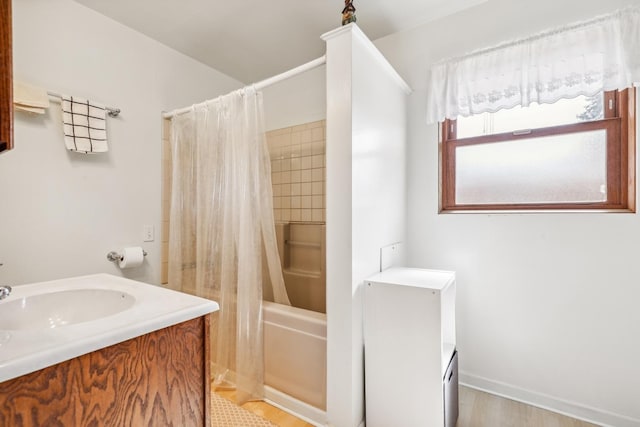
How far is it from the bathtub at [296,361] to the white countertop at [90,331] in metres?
0.75

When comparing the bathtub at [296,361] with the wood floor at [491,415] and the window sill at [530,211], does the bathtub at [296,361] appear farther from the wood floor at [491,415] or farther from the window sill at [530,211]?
the window sill at [530,211]

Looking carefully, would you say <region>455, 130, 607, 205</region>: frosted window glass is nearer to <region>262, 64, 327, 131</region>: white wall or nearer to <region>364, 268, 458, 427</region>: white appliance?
<region>364, 268, 458, 427</region>: white appliance

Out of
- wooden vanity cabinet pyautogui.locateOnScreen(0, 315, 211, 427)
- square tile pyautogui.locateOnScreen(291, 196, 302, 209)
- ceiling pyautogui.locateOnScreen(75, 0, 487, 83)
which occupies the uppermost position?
ceiling pyautogui.locateOnScreen(75, 0, 487, 83)

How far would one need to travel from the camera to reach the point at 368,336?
1.47 meters

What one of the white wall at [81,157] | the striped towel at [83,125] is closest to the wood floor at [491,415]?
the white wall at [81,157]

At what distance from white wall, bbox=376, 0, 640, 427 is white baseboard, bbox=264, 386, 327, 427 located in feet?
3.35

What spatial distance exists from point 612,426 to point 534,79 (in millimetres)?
1880

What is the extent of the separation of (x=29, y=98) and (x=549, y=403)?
10.8 ft

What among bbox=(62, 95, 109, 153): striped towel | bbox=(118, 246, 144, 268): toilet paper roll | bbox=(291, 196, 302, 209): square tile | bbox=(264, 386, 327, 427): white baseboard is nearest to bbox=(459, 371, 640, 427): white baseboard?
bbox=(264, 386, 327, 427): white baseboard

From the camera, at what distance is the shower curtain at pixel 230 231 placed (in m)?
1.71

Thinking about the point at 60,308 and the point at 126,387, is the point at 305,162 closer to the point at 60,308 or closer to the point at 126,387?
the point at 60,308

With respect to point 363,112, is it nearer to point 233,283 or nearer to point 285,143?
point 233,283

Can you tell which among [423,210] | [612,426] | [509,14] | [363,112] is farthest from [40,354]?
[509,14]

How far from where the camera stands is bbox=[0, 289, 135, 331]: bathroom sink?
1.03 meters
